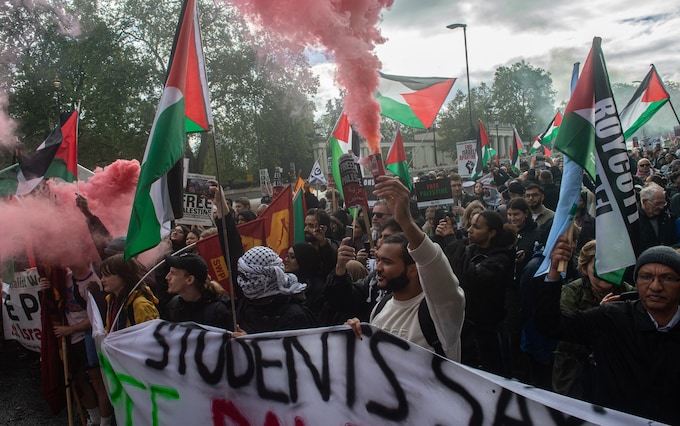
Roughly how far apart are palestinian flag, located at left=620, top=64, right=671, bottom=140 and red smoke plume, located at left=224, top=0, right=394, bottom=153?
513cm

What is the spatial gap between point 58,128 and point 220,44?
19.6 meters

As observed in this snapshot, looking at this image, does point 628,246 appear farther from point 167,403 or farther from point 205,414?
point 167,403

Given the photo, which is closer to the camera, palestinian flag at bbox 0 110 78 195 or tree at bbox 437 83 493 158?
palestinian flag at bbox 0 110 78 195

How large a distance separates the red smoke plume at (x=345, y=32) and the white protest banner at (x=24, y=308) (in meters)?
4.46

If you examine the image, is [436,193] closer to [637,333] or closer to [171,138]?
[171,138]

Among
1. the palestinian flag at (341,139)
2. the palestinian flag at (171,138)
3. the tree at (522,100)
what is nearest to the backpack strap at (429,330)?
the palestinian flag at (171,138)

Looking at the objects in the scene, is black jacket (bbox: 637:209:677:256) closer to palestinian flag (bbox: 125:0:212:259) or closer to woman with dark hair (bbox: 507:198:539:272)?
woman with dark hair (bbox: 507:198:539:272)

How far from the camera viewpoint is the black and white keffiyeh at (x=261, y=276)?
3.31 m

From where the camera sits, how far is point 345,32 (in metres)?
3.39

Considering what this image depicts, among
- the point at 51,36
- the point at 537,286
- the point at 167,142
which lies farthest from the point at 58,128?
the point at 51,36

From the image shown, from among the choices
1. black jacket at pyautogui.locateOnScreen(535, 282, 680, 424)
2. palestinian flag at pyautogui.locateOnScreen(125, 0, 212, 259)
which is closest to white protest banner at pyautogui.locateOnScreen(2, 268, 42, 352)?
palestinian flag at pyautogui.locateOnScreen(125, 0, 212, 259)

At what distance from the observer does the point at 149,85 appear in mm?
28484

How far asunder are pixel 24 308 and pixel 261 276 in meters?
4.47

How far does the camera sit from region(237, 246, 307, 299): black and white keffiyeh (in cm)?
331
